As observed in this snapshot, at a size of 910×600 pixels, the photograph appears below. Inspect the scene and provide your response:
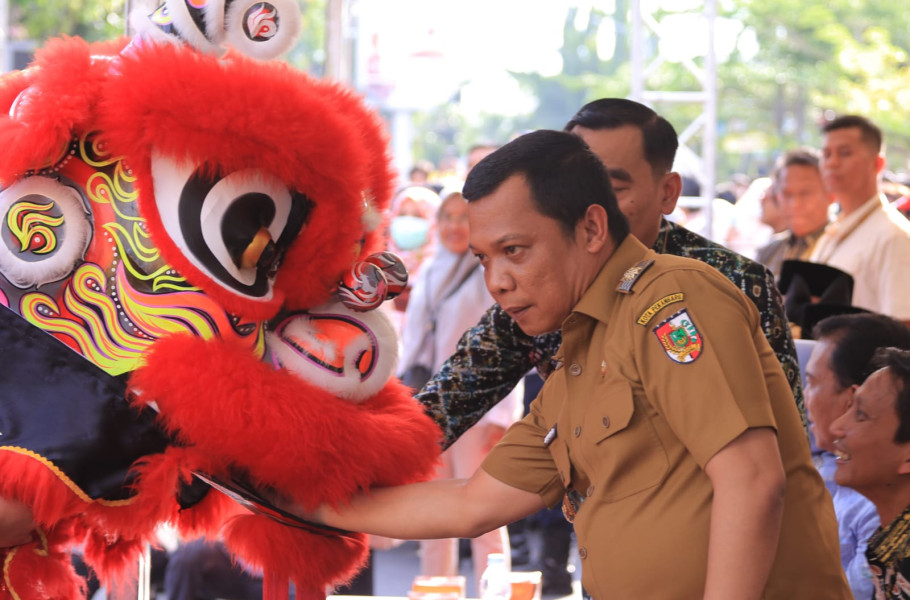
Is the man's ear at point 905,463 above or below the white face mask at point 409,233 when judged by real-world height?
below

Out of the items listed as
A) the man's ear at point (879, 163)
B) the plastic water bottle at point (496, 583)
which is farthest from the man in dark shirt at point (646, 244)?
the man's ear at point (879, 163)

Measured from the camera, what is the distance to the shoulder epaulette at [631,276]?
1417 millimetres

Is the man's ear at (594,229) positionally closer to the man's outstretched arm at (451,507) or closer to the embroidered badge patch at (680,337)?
the embroidered badge patch at (680,337)

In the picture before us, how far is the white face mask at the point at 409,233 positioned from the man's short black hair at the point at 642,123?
369cm

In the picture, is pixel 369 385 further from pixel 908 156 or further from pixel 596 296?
pixel 908 156

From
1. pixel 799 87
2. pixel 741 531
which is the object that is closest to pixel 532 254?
pixel 741 531

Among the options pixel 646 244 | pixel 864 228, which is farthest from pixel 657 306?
pixel 864 228

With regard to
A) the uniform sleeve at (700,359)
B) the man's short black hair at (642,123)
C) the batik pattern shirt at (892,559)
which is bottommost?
the batik pattern shirt at (892,559)

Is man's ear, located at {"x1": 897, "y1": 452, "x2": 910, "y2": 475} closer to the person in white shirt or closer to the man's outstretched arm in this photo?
the man's outstretched arm

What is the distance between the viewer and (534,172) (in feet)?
4.79

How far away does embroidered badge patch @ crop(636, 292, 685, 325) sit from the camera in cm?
135

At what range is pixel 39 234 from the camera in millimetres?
1441

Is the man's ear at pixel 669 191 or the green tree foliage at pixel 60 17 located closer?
the man's ear at pixel 669 191

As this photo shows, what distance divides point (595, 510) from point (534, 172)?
1.50ft
